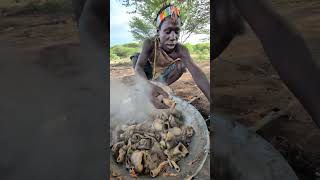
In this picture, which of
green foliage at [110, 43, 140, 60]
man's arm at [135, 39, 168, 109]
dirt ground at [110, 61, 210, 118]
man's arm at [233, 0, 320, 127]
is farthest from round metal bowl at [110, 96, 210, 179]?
man's arm at [233, 0, 320, 127]

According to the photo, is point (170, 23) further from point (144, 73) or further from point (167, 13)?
point (144, 73)

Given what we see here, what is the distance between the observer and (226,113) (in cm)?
464

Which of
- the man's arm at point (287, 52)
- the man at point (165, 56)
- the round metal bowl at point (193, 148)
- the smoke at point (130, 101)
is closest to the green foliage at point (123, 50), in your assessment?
the man at point (165, 56)

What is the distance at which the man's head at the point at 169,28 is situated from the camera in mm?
4832

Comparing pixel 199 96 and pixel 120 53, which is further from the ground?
pixel 120 53

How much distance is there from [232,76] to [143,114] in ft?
3.51

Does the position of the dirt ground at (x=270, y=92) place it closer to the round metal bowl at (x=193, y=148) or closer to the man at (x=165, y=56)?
the round metal bowl at (x=193, y=148)

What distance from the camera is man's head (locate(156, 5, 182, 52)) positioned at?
4832 mm

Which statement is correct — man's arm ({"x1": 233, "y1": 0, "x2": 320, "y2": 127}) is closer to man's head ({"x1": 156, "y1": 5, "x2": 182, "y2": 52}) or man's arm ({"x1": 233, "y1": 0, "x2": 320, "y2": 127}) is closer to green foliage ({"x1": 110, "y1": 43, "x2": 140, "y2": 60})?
→ man's head ({"x1": 156, "y1": 5, "x2": 182, "y2": 52})

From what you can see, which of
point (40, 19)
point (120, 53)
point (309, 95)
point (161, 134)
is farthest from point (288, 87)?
point (40, 19)

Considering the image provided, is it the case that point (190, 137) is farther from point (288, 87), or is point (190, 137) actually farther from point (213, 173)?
point (288, 87)

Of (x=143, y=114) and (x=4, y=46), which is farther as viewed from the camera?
(x=143, y=114)

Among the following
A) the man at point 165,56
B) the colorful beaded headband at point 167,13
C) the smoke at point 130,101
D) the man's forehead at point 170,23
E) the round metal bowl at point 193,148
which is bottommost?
the round metal bowl at point 193,148

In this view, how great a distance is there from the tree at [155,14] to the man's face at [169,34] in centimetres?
8
